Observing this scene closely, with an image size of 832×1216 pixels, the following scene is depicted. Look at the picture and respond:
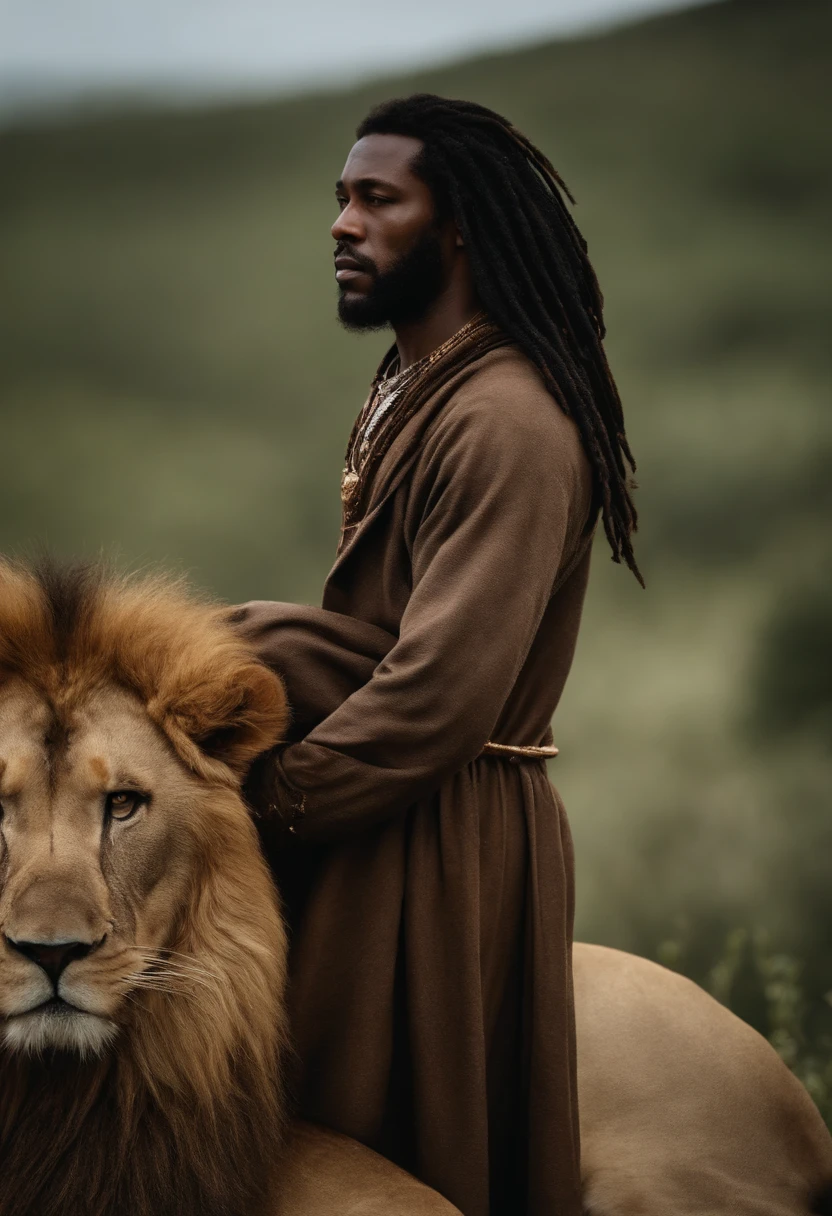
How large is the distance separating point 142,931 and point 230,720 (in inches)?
11.6

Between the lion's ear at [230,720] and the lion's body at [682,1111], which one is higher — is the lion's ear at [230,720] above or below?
above

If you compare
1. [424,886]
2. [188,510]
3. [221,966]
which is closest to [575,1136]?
[424,886]

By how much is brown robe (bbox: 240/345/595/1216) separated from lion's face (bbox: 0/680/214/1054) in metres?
0.22

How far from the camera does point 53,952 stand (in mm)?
1764

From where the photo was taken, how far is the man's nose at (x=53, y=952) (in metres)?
1.75

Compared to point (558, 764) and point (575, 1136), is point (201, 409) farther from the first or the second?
point (575, 1136)

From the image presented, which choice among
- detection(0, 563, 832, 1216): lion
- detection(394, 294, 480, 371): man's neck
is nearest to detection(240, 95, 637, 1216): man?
detection(394, 294, 480, 371): man's neck

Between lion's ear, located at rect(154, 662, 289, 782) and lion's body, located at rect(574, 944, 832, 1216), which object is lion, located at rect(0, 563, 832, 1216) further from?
lion's body, located at rect(574, 944, 832, 1216)

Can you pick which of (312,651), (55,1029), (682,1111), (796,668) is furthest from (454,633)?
(796,668)

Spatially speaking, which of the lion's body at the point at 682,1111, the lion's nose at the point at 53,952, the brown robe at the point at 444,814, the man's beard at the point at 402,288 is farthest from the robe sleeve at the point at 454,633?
the lion's body at the point at 682,1111

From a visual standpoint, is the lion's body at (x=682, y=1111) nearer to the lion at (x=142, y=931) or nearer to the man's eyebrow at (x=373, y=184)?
the lion at (x=142, y=931)

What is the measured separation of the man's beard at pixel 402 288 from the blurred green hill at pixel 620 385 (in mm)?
3095

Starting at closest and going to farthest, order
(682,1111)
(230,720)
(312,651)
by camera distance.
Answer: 1. (230,720)
2. (312,651)
3. (682,1111)

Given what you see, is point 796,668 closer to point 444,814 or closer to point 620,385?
point 620,385
